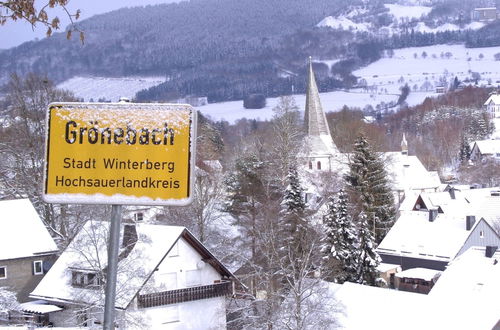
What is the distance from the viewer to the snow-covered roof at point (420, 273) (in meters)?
38.9

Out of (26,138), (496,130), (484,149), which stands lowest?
(484,149)

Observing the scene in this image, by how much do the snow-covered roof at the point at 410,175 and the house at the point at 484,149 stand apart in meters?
34.4

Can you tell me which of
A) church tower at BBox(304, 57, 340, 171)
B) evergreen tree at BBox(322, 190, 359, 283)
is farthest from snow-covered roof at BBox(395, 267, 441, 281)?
church tower at BBox(304, 57, 340, 171)

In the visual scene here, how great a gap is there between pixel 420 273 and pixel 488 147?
238 ft

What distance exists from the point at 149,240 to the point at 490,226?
23.2 meters

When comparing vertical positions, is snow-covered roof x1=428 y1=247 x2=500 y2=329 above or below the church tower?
below

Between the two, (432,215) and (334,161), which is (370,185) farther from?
(334,161)

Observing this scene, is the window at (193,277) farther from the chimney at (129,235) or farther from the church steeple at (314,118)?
the church steeple at (314,118)

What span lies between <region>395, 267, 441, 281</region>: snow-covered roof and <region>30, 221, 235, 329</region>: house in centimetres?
1562

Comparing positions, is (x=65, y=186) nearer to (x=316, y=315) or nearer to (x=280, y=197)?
(x=316, y=315)

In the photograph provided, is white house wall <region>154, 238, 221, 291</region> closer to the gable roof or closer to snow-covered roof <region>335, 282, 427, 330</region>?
the gable roof

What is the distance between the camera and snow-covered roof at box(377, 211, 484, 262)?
4197cm

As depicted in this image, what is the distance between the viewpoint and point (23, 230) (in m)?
30.6

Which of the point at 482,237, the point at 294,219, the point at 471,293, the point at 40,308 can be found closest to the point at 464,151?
the point at 482,237
